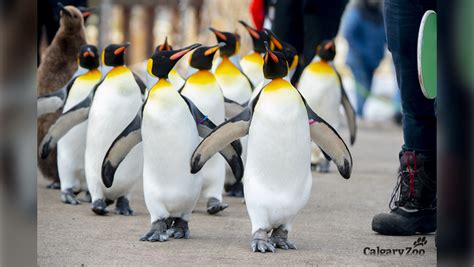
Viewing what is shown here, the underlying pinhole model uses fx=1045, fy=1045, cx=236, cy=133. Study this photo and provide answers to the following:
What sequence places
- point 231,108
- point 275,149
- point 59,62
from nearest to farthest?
point 275,149, point 231,108, point 59,62

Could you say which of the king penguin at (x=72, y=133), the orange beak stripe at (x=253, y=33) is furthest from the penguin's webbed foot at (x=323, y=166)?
the king penguin at (x=72, y=133)

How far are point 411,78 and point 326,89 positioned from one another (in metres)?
2.64

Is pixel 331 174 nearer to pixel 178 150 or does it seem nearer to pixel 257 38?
pixel 257 38

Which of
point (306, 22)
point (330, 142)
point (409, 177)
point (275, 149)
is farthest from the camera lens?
point (306, 22)

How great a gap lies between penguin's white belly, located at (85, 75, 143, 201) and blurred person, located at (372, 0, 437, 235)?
1.36 m

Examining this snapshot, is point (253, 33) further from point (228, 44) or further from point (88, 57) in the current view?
point (88, 57)

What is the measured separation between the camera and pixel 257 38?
711 cm

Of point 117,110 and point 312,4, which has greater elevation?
point 312,4

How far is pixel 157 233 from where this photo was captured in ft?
15.9

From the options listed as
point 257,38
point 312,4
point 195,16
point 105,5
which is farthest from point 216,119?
point 195,16

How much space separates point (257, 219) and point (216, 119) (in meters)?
1.33

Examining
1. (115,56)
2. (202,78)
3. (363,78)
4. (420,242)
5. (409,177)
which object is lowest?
(363,78)

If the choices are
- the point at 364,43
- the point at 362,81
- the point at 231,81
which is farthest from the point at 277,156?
the point at 364,43

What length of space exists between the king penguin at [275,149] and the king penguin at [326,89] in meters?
3.07
